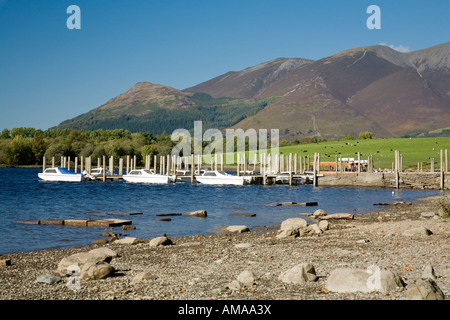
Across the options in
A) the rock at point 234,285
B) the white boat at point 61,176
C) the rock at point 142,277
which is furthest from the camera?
the white boat at point 61,176

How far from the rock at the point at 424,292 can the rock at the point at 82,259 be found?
937 cm

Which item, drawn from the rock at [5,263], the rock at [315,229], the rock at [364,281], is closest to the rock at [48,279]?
the rock at [5,263]

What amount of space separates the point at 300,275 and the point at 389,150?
120 m

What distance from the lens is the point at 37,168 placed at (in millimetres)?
152125

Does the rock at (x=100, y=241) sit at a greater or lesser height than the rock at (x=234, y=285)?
lesser

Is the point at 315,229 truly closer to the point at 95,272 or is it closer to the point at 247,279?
the point at 247,279

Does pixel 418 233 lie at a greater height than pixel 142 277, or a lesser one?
greater

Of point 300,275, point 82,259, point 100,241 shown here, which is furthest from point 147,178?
point 300,275

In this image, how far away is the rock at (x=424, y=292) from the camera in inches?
371

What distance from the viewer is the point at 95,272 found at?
13.3 m

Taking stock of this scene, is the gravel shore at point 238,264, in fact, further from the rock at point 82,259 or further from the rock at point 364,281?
the rock at point 82,259

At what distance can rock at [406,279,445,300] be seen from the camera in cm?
941

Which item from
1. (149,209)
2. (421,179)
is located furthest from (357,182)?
(149,209)

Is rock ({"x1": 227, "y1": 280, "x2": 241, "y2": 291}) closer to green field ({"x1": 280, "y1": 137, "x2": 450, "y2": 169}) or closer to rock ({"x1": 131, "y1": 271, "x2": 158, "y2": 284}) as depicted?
rock ({"x1": 131, "y1": 271, "x2": 158, "y2": 284})
